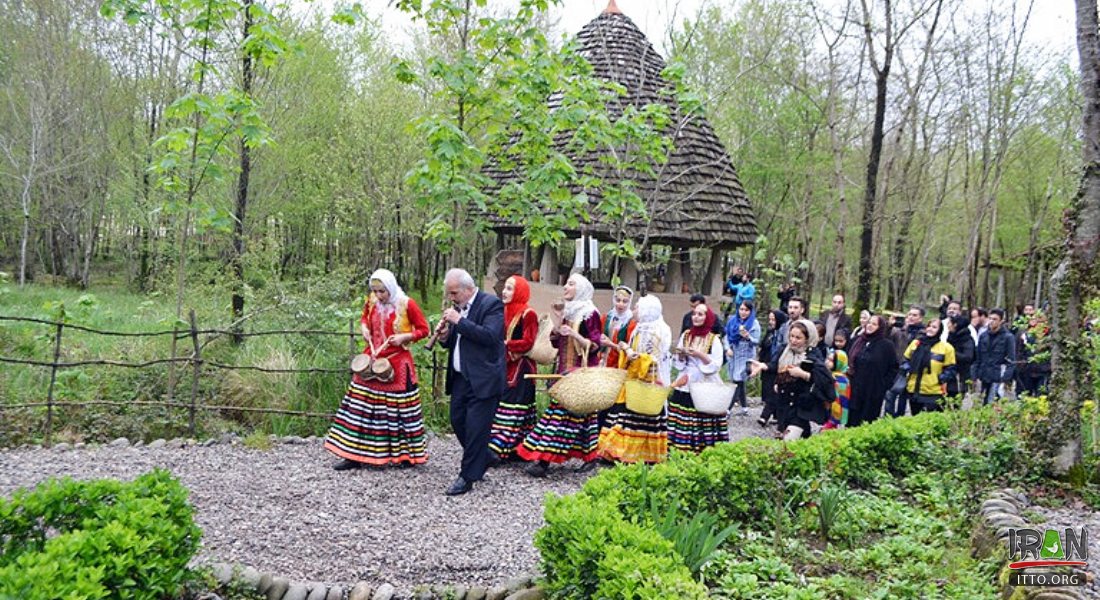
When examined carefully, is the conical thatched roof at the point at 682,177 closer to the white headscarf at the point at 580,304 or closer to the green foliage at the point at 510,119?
the green foliage at the point at 510,119

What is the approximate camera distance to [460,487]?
18.9ft

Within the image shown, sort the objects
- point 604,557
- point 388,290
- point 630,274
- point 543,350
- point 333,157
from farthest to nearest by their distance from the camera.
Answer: point 333,157 < point 630,274 < point 543,350 < point 388,290 < point 604,557

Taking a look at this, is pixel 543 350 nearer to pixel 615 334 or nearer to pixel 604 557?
pixel 615 334

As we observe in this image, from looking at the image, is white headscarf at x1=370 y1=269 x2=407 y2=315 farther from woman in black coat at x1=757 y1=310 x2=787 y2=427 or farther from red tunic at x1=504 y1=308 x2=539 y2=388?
woman in black coat at x1=757 y1=310 x2=787 y2=427

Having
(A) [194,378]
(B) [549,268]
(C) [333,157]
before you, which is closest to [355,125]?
(C) [333,157]

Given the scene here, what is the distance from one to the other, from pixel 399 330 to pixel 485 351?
32.3 inches

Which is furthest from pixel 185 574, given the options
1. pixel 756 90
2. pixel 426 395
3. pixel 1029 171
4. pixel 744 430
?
pixel 1029 171

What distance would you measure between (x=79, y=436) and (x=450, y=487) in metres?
3.45

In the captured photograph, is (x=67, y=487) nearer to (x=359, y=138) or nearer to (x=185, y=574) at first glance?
(x=185, y=574)

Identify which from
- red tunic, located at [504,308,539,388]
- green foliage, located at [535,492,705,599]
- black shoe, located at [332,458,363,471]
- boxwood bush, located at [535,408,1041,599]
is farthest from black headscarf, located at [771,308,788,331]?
green foliage, located at [535,492,705,599]

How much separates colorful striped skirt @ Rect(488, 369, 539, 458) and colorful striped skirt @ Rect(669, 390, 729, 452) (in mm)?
1315

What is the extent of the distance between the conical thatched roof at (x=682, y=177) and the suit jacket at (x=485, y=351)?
696cm

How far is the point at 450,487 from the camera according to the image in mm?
5879

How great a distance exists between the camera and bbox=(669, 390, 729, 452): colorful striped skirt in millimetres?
6691
